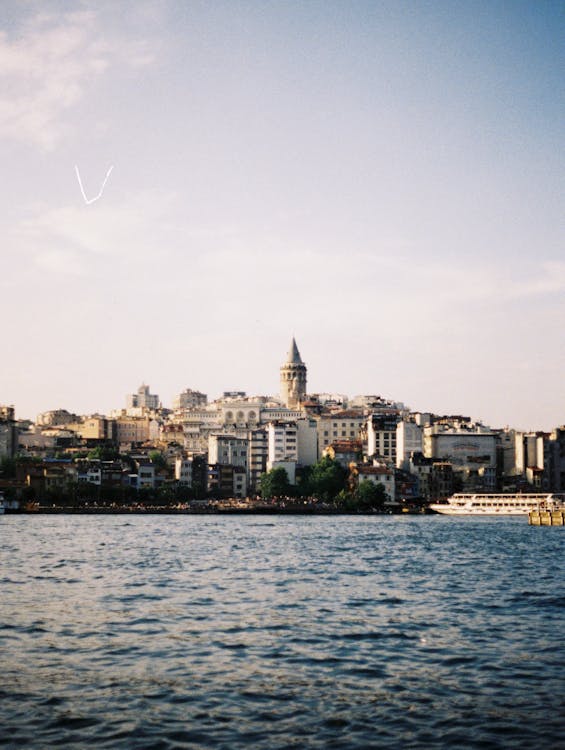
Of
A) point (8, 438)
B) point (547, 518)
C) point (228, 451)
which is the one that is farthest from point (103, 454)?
point (547, 518)

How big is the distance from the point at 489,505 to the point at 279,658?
11062cm

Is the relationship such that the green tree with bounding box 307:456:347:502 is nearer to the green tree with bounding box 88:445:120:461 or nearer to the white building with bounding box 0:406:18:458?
the green tree with bounding box 88:445:120:461

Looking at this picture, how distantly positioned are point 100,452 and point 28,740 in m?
137

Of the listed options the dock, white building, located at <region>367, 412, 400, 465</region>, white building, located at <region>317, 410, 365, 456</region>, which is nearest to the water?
the dock

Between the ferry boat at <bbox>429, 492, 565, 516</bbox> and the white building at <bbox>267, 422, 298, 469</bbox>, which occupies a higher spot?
the white building at <bbox>267, 422, 298, 469</bbox>

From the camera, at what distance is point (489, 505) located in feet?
407

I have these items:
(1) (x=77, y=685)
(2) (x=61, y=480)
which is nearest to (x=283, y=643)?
(1) (x=77, y=685)

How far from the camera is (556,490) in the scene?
485 feet

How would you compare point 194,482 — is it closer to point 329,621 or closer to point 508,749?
point 329,621

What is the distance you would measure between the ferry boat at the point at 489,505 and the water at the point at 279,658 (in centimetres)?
8958

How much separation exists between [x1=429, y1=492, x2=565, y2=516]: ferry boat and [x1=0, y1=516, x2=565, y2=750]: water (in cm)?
8958

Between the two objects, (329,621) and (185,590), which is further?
(185,590)

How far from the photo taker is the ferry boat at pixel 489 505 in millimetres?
121625

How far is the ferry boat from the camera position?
399 ft
